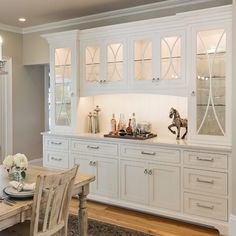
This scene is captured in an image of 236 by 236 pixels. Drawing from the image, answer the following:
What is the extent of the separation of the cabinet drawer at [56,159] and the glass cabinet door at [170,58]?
6.07 feet

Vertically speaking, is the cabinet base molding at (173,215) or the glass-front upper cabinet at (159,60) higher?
the glass-front upper cabinet at (159,60)

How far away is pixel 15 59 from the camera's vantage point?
566 centimetres

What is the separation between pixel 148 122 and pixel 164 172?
904 millimetres

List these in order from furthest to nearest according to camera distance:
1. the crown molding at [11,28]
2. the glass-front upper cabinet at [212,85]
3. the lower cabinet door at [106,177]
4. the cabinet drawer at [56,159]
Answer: the crown molding at [11,28], the cabinet drawer at [56,159], the lower cabinet door at [106,177], the glass-front upper cabinet at [212,85]

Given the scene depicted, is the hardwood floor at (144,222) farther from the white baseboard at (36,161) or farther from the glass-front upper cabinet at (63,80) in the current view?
the white baseboard at (36,161)

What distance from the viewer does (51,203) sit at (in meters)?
2.14

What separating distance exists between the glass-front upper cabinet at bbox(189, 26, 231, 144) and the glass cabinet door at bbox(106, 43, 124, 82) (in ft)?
3.52

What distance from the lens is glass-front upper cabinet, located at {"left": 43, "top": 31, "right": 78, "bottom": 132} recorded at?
4.49m

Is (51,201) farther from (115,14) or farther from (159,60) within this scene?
(115,14)

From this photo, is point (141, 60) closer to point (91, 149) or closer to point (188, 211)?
point (91, 149)

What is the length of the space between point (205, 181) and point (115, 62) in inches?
77.2

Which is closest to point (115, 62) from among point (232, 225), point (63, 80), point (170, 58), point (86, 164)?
point (170, 58)

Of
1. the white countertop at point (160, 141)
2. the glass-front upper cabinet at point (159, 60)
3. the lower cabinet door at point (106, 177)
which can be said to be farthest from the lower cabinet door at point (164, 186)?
the glass-front upper cabinet at point (159, 60)

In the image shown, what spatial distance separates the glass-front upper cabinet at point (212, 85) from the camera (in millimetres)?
3291
